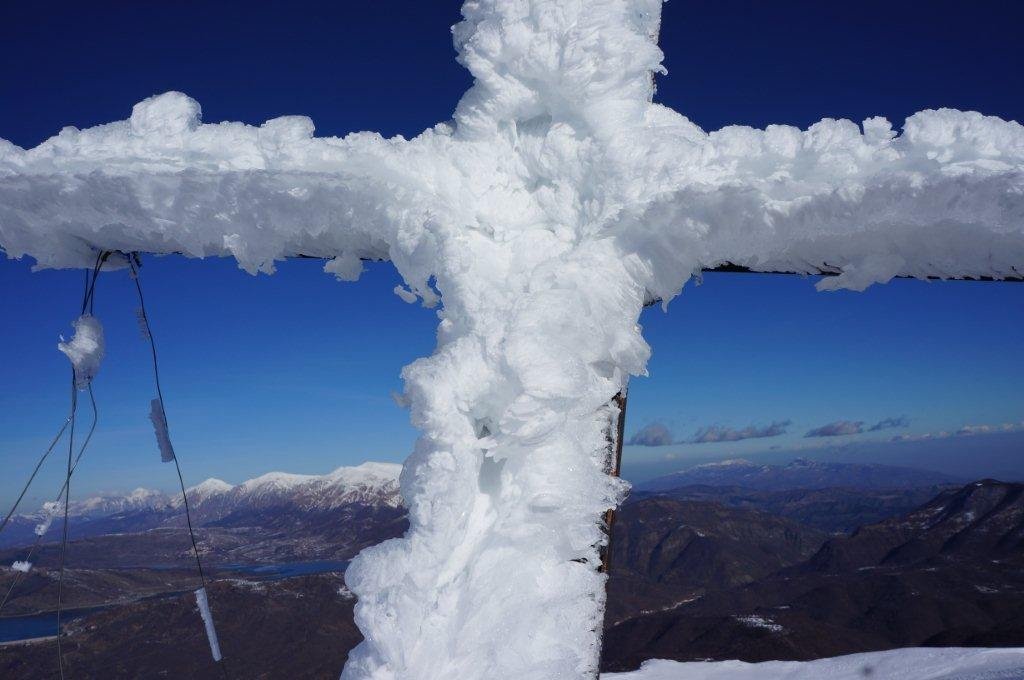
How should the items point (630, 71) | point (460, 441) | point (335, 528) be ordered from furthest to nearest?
point (335, 528), point (630, 71), point (460, 441)

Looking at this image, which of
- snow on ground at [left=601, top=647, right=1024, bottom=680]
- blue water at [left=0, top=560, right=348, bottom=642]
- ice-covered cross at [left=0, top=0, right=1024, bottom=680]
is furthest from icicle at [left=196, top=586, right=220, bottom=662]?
blue water at [left=0, top=560, right=348, bottom=642]

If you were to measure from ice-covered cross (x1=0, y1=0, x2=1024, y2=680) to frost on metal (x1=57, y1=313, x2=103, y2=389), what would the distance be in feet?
1.40

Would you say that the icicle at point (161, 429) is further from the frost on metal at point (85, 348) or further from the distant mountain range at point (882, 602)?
the distant mountain range at point (882, 602)

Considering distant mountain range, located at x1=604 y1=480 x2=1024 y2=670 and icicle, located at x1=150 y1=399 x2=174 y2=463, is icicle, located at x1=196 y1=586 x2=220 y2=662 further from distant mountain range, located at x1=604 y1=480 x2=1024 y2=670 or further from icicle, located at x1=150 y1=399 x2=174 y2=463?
distant mountain range, located at x1=604 y1=480 x2=1024 y2=670

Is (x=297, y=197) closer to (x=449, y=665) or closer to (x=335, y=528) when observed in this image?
(x=449, y=665)

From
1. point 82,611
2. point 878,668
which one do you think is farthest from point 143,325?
point 82,611

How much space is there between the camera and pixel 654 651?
64438 millimetres

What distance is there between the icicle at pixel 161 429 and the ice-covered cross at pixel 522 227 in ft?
2.70

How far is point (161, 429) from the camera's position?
252 cm

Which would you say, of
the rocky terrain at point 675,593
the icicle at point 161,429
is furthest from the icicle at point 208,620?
the rocky terrain at point 675,593

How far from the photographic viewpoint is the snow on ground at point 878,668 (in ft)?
22.9

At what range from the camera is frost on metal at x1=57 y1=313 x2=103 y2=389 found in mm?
2217

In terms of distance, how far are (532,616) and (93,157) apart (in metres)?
1.70

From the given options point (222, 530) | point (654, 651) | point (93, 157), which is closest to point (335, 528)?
point (222, 530)
